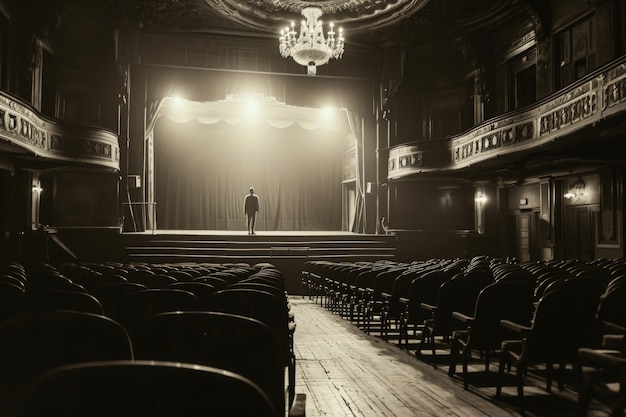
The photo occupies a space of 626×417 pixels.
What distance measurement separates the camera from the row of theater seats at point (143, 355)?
3.79 ft

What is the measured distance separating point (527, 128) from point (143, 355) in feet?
40.9

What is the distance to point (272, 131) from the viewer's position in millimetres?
23859

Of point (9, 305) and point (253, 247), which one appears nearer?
point (9, 305)

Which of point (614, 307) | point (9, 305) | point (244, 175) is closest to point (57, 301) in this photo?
point (9, 305)

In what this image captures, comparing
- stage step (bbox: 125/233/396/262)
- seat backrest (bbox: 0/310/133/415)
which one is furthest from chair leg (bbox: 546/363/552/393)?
stage step (bbox: 125/233/396/262)

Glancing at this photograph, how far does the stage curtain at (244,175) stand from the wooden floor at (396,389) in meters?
17.2

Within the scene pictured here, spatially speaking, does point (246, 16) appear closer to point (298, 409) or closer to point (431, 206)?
A: point (431, 206)

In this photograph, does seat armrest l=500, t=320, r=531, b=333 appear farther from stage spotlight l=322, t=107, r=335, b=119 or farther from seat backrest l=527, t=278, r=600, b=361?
stage spotlight l=322, t=107, r=335, b=119

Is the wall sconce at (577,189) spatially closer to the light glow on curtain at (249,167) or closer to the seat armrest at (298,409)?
the light glow on curtain at (249,167)

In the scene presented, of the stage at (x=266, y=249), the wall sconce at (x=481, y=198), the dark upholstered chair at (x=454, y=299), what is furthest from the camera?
the wall sconce at (x=481, y=198)

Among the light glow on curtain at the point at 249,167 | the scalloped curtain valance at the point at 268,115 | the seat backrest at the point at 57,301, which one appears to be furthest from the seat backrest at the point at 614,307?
the light glow on curtain at the point at 249,167

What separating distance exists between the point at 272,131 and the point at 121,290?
19.9m

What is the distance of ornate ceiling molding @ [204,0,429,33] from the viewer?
1561 centimetres

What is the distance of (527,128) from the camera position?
13.1 m
